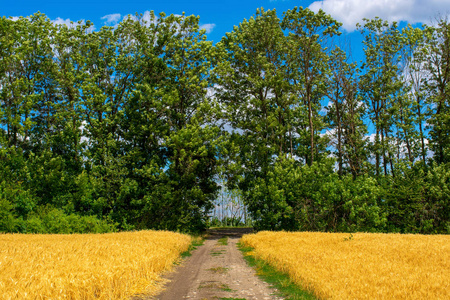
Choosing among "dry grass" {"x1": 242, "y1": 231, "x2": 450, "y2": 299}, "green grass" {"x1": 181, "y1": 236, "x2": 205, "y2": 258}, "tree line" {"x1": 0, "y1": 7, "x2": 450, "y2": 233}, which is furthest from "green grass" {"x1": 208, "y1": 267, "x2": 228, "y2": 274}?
"tree line" {"x1": 0, "y1": 7, "x2": 450, "y2": 233}

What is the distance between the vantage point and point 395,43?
4331 cm

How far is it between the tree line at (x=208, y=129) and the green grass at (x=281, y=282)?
21755 mm

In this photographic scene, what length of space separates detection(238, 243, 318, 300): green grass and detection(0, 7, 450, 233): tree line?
21.8 metres

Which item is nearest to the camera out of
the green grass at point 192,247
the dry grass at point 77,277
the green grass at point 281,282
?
the dry grass at point 77,277

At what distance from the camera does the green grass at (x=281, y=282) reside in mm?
10273

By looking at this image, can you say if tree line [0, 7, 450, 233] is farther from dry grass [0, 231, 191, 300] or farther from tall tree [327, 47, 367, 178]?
dry grass [0, 231, 191, 300]

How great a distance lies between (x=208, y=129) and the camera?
3950cm

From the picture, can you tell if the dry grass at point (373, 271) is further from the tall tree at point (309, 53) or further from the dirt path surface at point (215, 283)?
the tall tree at point (309, 53)

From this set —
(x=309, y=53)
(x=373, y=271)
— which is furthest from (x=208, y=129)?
(x=373, y=271)

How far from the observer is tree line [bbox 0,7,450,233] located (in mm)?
37500

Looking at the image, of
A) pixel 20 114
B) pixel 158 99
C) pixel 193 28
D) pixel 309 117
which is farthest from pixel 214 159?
pixel 20 114

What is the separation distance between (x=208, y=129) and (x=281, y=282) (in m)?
28.3

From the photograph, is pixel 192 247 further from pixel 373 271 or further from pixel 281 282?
pixel 373 271

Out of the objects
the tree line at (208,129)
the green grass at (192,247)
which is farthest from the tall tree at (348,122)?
the green grass at (192,247)
